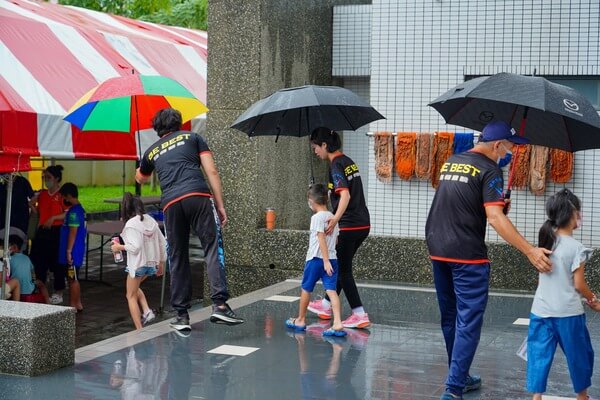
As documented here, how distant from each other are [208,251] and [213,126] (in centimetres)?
374

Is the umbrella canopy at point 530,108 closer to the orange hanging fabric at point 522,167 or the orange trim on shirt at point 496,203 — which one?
the orange trim on shirt at point 496,203

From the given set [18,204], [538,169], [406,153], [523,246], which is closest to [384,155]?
[406,153]

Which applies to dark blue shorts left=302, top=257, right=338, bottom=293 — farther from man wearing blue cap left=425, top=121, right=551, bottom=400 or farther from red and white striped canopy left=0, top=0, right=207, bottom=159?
red and white striped canopy left=0, top=0, right=207, bottom=159

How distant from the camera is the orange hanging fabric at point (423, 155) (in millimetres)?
10555

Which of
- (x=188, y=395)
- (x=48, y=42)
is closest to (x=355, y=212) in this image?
(x=188, y=395)

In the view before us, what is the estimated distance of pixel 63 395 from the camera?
5883mm

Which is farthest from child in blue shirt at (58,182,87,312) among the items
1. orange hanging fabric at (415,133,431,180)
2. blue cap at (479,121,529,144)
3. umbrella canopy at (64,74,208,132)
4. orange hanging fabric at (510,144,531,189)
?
blue cap at (479,121,529,144)

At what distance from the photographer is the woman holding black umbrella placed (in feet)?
25.3

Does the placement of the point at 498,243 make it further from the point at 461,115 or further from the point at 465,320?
the point at 465,320

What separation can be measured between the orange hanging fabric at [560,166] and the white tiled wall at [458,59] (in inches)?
4.8

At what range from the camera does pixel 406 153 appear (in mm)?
10664

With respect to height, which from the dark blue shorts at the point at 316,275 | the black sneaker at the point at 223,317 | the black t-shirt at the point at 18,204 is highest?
the black t-shirt at the point at 18,204

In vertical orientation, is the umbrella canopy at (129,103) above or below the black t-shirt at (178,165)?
above

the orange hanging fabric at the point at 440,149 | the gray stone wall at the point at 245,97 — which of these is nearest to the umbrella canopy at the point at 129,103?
the gray stone wall at the point at 245,97
